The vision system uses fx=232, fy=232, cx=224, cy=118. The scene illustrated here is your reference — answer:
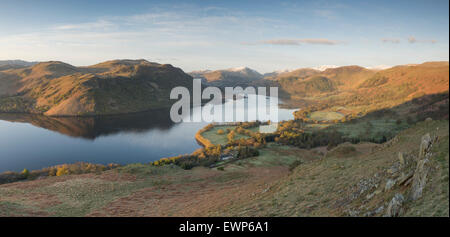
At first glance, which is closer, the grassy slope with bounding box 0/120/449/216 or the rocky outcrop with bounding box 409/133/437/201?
the rocky outcrop with bounding box 409/133/437/201

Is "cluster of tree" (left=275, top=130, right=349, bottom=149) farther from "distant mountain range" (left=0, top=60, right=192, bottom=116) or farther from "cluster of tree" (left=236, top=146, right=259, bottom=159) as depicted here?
"distant mountain range" (left=0, top=60, right=192, bottom=116)

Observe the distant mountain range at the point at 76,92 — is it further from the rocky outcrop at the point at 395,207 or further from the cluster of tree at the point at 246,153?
the rocky outcrop at the point at 395,207

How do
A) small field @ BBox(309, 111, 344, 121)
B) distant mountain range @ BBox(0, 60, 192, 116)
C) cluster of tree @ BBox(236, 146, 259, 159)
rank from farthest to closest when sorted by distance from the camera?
distant mountain range @ BBox(0, 60, 192, 116)
small field @ BBox(309, 111, 344, 121)
cluster of tree @ BBox(236, 146, 259, 159)

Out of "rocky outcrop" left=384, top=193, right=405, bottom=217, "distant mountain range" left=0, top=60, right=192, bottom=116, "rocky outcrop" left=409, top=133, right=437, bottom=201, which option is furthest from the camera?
"distant mountain range" left=0, top=60, right=192, bottom=116

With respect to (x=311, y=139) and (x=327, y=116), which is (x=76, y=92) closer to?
(x=311, y=139)

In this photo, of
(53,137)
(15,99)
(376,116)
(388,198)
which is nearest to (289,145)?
(376,116)

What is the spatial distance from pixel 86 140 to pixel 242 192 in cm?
6946

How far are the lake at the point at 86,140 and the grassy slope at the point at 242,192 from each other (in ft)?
104

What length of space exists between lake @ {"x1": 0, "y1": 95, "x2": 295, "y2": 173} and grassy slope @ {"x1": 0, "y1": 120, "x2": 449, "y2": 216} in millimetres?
31822

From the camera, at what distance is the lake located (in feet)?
177

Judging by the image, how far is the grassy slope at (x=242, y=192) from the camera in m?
8.07

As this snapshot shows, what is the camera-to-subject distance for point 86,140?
71125 mm

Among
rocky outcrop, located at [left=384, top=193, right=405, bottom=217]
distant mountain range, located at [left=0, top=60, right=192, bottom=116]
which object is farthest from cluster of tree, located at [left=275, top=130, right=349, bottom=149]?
distant mountain range, located at [left=0, top=60, right=192, bottom=116]

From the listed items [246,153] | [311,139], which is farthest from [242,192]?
[311,139]
